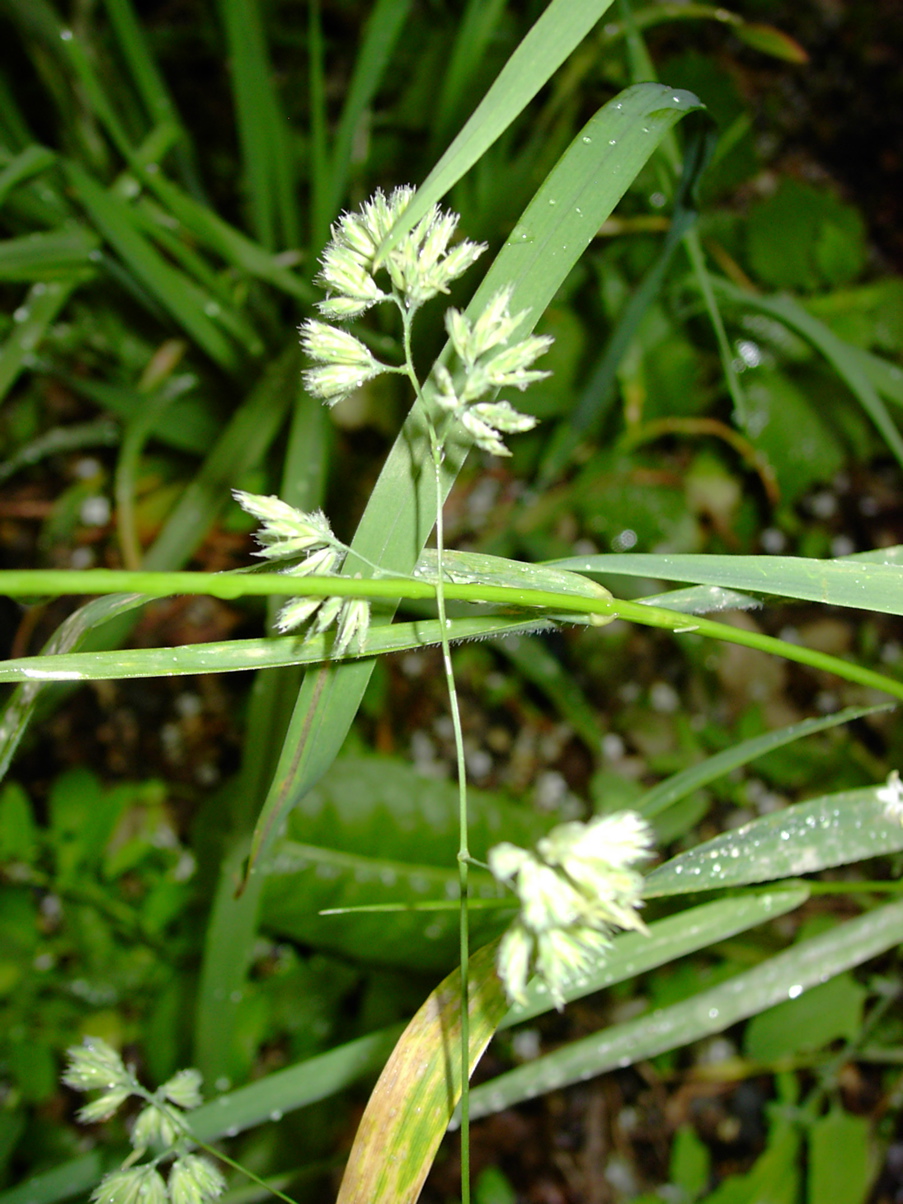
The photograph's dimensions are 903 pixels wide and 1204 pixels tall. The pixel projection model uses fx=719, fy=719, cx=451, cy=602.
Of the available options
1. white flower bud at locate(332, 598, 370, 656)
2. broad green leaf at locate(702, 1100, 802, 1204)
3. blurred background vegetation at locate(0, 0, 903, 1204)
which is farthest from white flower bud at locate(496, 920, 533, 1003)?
broad green leaf at locate(702, 1100, 802, 1204)

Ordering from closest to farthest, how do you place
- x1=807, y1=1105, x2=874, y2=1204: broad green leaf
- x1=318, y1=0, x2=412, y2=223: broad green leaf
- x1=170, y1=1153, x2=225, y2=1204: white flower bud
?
x1=170, y1=1153, x2=225, y2=1204: white flower bud → x1=318, y1=0, x2=412, y2=223: broad green leaf → x1=807, y1=1105, x2=874, y2=1204: broad green leaf

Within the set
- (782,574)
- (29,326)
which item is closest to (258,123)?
A: (29,326)

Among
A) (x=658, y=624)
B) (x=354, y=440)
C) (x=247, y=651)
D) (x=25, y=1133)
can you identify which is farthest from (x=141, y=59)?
(x=25, y=1133)

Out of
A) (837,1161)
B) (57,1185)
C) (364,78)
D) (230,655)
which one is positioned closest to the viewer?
(230,655)

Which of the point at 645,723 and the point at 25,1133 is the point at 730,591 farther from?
the point at 25,1133

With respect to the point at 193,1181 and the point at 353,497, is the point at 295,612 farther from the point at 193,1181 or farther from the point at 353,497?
the point at 353,497

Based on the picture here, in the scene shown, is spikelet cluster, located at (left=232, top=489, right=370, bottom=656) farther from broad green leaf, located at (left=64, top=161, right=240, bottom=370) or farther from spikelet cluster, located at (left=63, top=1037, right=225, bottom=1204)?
broad green leaf, located at (left=64, top=161, right=240, bottom=370)
